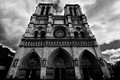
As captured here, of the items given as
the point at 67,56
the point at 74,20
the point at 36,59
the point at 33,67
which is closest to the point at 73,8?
the point at 74,20

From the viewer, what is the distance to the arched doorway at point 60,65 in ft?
38.5

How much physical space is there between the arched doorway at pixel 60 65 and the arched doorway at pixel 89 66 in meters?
2.31

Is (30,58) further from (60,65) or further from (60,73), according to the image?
(60,73)

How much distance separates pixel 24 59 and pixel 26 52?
1.31m

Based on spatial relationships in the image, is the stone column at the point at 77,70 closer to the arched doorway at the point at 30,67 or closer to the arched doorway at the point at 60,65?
the arched doorway at the point at 60,65

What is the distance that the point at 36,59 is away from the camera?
1298cm

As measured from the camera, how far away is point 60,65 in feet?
42.0

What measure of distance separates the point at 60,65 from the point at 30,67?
5.49 meters

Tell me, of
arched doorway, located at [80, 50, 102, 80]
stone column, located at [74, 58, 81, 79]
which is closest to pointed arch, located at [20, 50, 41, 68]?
stone column, located at [74, 58, 81, 79]

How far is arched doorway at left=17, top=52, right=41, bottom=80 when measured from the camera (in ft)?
38.1

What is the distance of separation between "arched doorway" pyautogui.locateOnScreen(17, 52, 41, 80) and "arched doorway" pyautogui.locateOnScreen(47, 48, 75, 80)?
219cm

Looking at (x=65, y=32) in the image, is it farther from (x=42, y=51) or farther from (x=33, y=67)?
(x=33, y=67)

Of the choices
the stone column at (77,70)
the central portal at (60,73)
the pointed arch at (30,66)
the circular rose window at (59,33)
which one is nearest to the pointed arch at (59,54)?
the stone column at (77,70)

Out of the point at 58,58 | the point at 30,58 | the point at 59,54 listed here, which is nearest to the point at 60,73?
the point at 58,58
